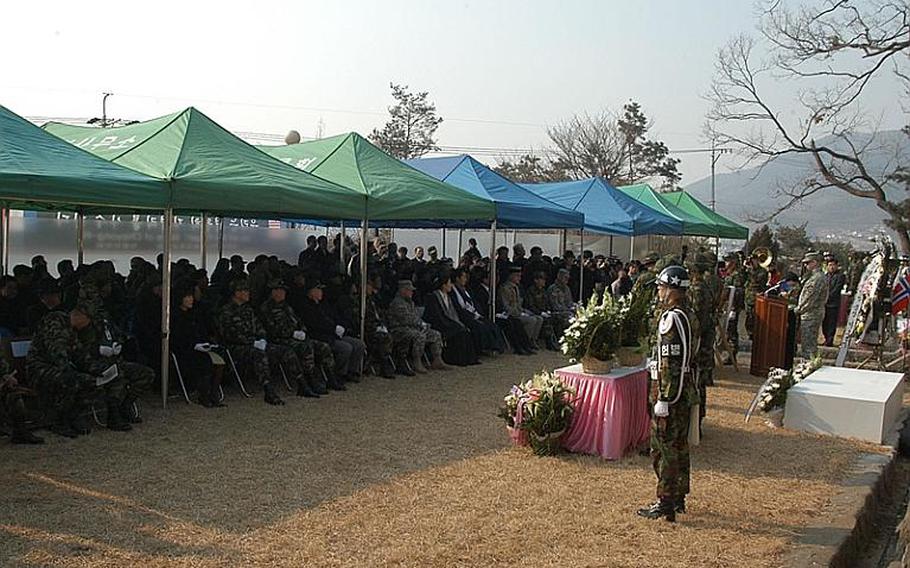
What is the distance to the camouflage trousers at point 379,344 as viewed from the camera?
35.6 ft

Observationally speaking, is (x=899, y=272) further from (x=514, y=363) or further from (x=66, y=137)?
(x=66, y=137)

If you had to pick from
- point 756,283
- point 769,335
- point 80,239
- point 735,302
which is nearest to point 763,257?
point 756,283

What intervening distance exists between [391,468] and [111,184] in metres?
3.59

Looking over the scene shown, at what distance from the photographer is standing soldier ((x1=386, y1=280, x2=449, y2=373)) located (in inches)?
437

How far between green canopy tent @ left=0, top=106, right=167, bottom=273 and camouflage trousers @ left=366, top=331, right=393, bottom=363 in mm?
3555

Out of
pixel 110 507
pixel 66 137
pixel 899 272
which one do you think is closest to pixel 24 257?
pixel 66 137

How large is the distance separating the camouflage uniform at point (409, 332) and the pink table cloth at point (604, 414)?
3913 millimetres

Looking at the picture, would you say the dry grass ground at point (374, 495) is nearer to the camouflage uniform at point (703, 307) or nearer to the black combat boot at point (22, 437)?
the black combat boot at point (22, 437)

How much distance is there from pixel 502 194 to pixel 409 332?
3.97 metres

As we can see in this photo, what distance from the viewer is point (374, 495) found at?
19.7ft

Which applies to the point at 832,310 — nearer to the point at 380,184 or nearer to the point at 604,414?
the point at 380,184

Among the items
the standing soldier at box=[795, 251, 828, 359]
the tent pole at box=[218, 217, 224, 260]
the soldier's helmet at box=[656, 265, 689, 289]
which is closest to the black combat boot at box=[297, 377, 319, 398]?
the soldier's helmet at box=[656, 265, 689, 289]

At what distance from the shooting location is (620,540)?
529 cm

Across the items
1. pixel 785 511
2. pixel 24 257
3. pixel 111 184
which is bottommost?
pixel 785 511
